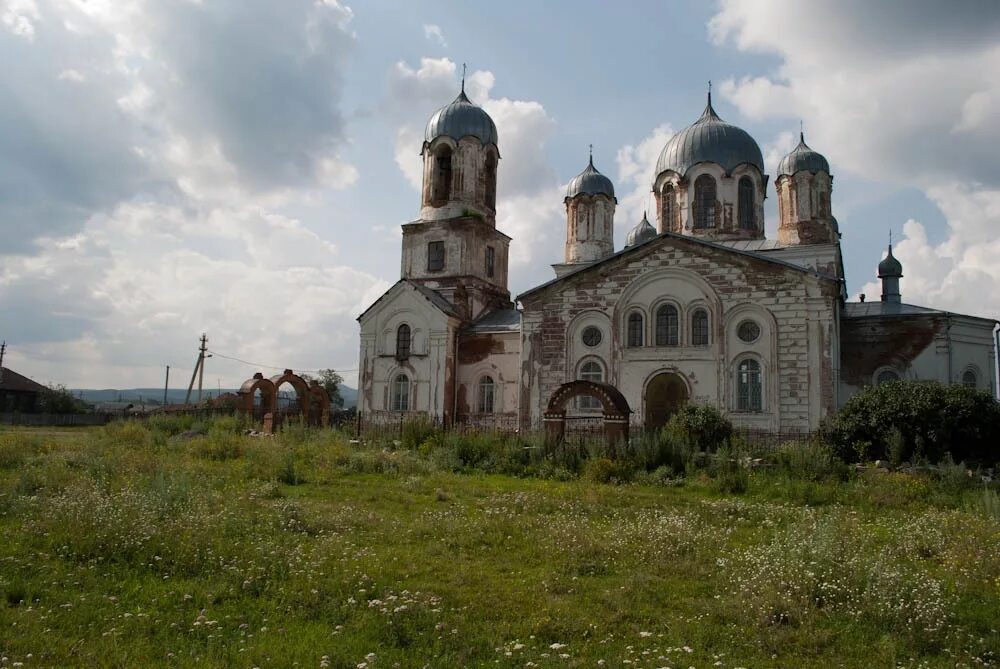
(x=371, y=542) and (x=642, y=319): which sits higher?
(x=642, y=319)

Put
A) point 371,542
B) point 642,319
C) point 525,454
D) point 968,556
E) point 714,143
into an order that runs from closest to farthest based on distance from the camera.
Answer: point 968,556
point 371,542
point 525,454
point 642,319
point 714,143

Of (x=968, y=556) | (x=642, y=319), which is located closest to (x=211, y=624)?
(x=968, y=556)

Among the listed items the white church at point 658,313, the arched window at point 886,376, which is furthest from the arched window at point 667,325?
the arched window at point 886,376

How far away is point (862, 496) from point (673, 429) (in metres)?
6.11

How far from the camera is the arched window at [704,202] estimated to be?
2889cm

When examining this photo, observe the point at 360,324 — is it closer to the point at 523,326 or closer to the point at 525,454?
the point at 523,326

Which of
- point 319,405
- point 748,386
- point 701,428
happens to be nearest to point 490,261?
point 319,405

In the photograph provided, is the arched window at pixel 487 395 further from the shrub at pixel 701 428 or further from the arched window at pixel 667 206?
the shrub at pixel 701 428

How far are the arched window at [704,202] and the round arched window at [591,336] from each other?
6.08 m

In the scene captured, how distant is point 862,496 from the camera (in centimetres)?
1340

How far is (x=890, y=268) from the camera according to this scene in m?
31.9

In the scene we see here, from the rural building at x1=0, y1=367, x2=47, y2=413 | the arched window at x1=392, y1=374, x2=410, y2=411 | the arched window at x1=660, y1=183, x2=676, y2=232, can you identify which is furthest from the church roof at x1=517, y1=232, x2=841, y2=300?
the rural building at x1=0, y1=367, x2=47, y2=413

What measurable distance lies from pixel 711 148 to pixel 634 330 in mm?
8064

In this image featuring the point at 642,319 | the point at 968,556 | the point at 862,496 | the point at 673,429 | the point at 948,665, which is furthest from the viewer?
the point at 642,319
